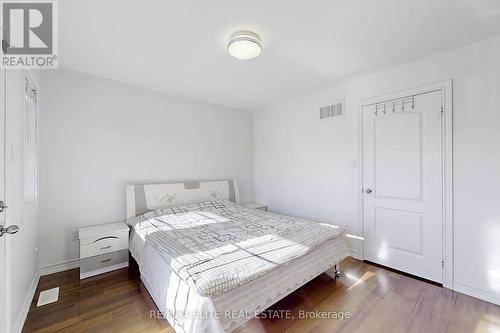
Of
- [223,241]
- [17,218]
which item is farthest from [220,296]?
[17,218]

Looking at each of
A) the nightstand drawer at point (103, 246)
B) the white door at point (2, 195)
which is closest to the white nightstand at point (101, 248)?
the nightstand drawer at point (103, 246)

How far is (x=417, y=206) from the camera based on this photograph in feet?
8.38

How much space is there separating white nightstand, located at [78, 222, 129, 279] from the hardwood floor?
120 millimetres

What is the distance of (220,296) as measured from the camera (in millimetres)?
1416

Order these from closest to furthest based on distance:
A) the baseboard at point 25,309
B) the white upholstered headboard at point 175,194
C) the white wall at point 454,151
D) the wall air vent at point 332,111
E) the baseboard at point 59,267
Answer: the baseboard at point 25,309, the white wall at point 454,151, the baseboard at point 59,267, the white upholstered headboard at point 175,194, the wall air vent at point 332,111

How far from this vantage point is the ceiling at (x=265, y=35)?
5.53ft

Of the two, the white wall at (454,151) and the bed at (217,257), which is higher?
the white wall at (454,151)

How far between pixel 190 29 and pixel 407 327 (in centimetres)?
312

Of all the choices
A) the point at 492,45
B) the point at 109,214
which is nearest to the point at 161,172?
the point at 109,214

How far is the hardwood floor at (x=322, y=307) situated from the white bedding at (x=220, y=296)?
23 centimetres

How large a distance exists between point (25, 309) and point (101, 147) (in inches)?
72.4

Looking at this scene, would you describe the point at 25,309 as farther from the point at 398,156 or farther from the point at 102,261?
the point at 398,156

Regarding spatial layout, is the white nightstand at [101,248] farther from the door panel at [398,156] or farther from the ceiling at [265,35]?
the door panel at [398,156]

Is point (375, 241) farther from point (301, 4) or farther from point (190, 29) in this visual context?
point (190, 29)
